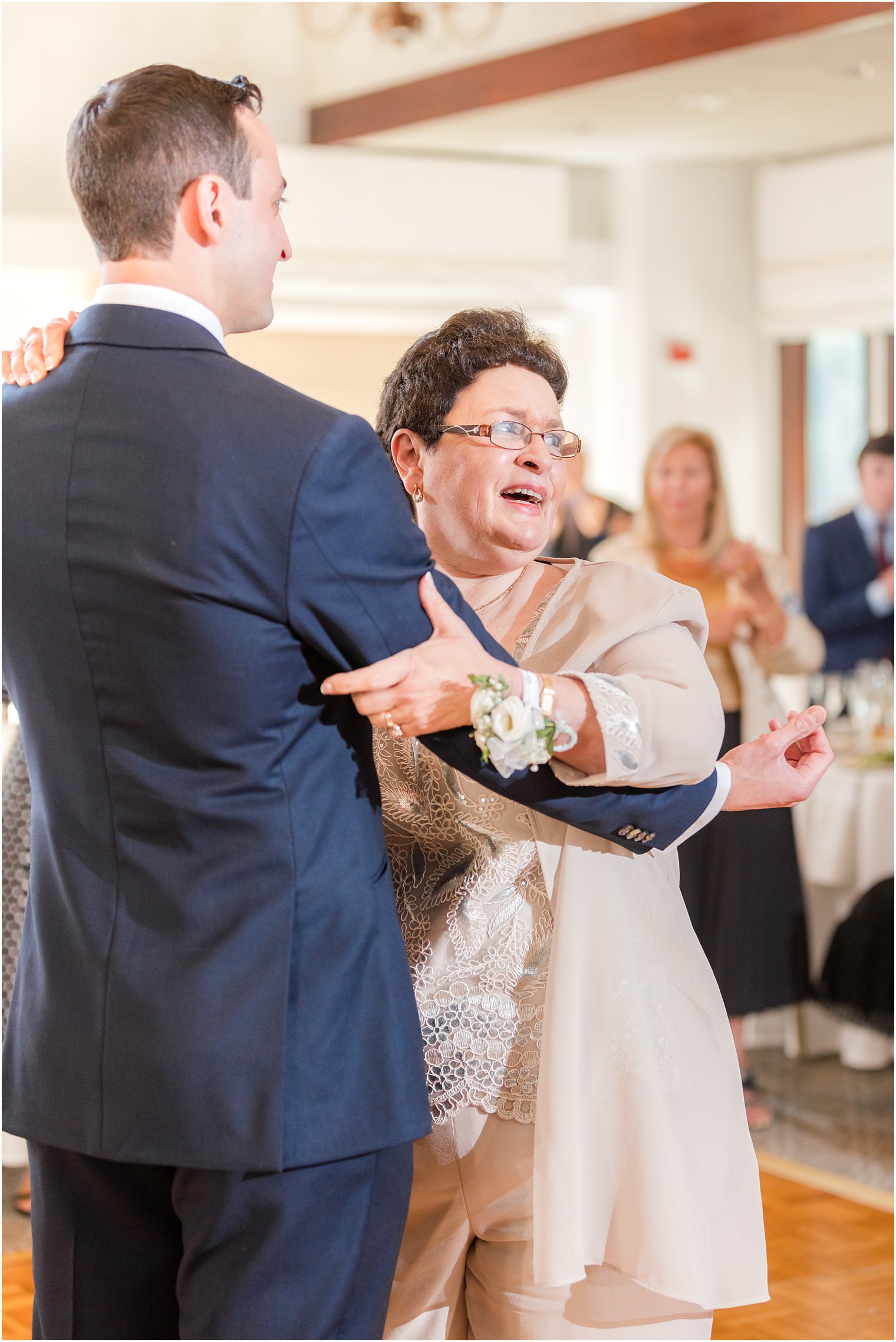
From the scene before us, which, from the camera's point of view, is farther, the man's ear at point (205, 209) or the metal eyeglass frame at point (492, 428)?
the metal eyeglass frame at point (492, 428)

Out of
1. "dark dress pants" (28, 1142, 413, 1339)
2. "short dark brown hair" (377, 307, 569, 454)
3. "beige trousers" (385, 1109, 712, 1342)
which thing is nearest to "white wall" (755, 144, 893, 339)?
"short dark brown hair" (377, 307, 569, 454)

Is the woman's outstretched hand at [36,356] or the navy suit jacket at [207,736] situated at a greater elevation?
the woman's outstretched hand at [36,356]

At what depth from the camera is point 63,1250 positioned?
60.9 inches

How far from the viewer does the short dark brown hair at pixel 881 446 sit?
21.1 ft

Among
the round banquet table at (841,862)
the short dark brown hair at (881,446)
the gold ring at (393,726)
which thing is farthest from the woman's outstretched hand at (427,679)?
the short dark brown hair at (881,446)

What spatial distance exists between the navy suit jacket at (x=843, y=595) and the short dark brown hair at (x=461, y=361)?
15.2 feet

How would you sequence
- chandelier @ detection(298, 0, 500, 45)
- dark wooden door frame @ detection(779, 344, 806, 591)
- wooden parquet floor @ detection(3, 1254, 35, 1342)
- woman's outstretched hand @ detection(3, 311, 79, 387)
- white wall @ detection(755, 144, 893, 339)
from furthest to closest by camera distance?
dark wooden door frame @ detection(779, 344, 806, 591), white wall @ detection(755, 144, 893, 339), chandelier @ detection(298, 0, 500, 45), wooden parquet floor @ detection(3, 1254, 35, 1342), woman's outstretched hand @ detection(3, 311, 79, 387)

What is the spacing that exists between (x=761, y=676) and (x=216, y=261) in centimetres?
327

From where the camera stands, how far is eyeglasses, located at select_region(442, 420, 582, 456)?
1.81m

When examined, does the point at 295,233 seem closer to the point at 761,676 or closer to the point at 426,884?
the point at 761,676

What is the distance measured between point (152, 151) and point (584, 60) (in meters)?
5.99

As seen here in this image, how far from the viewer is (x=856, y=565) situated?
21.5 feet

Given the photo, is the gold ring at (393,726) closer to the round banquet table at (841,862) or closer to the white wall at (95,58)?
the round banquet table at (841,862)

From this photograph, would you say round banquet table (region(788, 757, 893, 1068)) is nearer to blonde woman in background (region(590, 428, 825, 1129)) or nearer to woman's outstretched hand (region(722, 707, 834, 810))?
blonde woman in background (region(590, 428, 825, 1129))
